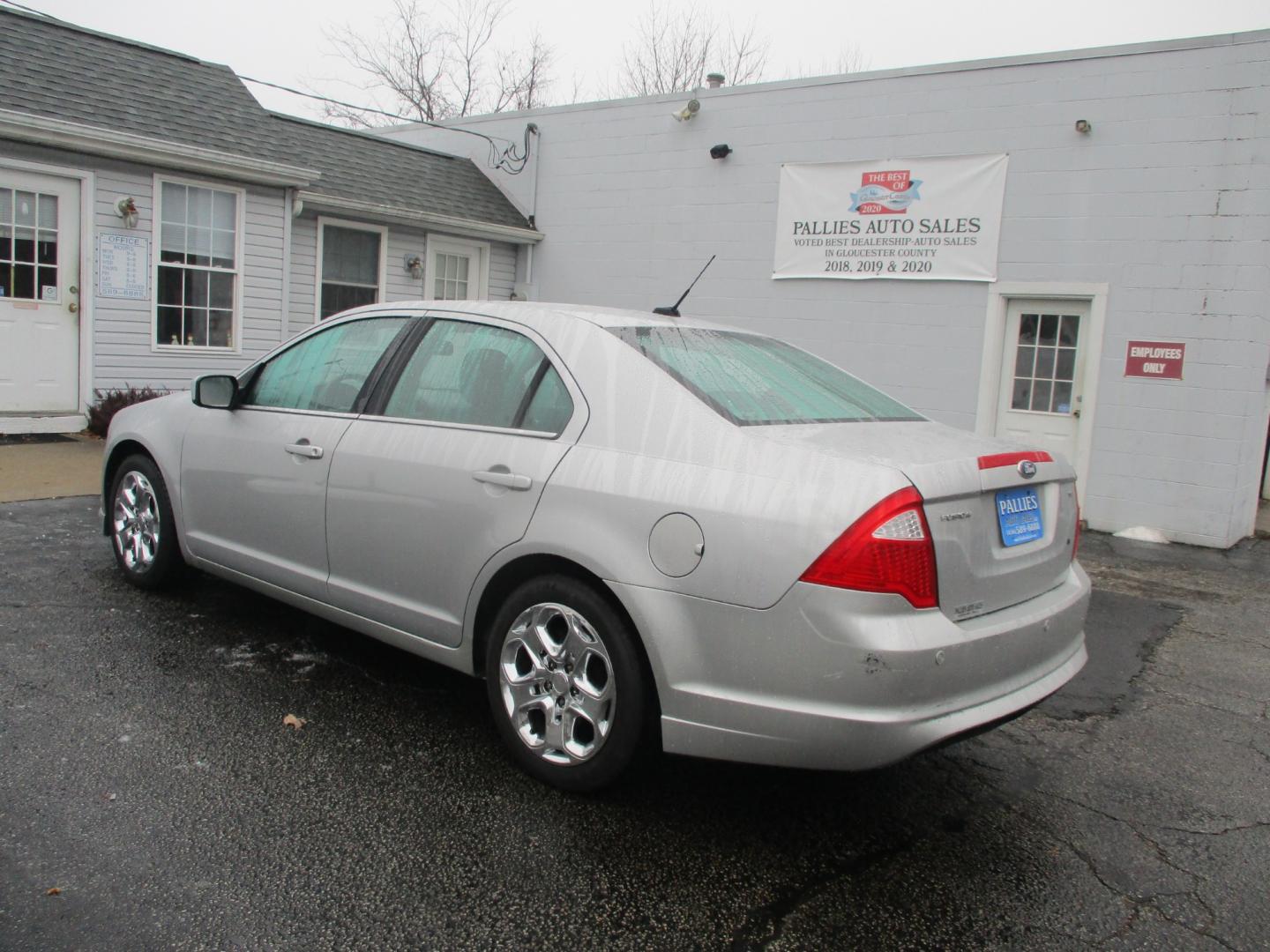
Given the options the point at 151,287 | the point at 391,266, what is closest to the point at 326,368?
the point at 151,287

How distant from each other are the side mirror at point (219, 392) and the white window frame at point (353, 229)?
751 centimetres

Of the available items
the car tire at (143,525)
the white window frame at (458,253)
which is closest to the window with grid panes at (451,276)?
the white window frame at (458,253)

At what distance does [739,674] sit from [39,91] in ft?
32.1

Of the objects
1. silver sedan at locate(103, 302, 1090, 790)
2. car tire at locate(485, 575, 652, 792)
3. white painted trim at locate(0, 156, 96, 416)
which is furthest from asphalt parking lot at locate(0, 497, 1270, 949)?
white painted trim at locate(0, 156, 96, 416)

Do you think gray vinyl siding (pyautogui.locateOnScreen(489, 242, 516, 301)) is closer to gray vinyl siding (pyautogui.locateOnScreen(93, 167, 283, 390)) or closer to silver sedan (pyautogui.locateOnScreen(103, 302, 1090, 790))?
gray vinyl siding (pyautogui.locateOnScreen(93, 167, 283, 390))

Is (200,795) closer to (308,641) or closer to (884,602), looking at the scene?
(308,641)

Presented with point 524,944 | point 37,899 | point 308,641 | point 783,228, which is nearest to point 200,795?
point 37,899

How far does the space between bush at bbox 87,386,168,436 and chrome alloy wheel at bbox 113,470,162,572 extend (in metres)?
5.00

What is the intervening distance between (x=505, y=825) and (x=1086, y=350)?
8.30 m

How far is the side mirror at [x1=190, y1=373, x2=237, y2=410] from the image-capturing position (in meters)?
4.51

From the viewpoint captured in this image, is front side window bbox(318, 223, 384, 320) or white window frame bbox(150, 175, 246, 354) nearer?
white window frame bbox(150, 175, 246, 354)

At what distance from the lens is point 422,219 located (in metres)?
12.6

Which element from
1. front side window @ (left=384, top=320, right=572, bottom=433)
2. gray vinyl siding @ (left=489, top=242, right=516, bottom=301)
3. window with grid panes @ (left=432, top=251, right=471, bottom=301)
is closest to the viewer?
front side window @ (left=384, top=320, right=572, bottom=433)

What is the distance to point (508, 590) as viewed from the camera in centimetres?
337
